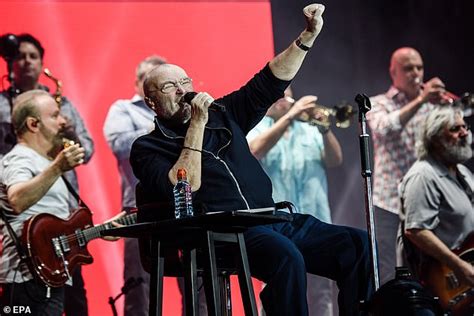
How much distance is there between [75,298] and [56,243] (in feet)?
1.73

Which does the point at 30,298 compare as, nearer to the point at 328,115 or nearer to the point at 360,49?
the point at 328,115

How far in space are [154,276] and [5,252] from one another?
1544 millimetres

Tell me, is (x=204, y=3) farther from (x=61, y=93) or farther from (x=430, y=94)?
(x=430, y=94)

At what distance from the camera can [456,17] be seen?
750cm

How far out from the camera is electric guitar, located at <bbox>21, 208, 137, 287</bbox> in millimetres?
4754

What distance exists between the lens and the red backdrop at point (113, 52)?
571 centimetres

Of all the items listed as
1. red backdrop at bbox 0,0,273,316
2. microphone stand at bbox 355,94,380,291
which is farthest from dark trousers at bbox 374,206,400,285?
microphone stand at bbox 355,94,380,291

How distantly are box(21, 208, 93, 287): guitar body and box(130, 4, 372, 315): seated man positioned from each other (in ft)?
3.31

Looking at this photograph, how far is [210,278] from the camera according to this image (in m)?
3.43

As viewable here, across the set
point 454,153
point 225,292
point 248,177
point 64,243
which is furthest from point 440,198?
point 64,243

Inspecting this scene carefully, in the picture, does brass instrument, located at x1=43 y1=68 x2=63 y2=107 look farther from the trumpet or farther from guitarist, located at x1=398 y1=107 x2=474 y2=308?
guitarist, located at x1=398 y1=107 x2=474 y2=308

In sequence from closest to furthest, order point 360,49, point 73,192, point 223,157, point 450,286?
point 223,157
point 73,192
point 450,286
point 360,49

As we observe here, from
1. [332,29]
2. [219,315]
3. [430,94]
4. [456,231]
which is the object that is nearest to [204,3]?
[332,29]

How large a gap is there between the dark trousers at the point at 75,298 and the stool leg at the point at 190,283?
5.95 feet
